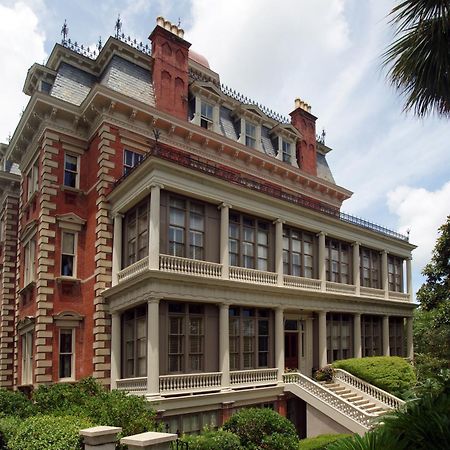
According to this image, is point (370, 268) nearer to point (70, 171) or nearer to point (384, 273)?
point (384, 273)

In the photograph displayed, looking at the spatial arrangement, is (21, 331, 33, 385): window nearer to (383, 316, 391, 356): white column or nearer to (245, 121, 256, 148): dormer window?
(245, 121, 256, 148): dormer window

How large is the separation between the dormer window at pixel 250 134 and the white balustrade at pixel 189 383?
14876 mm

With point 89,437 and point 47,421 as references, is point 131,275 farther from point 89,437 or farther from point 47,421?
point 89,437

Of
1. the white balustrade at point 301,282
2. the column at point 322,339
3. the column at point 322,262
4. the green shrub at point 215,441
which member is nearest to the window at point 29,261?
the white balustrade at point 301,282

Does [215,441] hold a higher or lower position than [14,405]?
lower

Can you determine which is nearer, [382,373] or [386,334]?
[382,373]

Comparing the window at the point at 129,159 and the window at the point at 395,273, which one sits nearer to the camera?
the window at the point at 129,159

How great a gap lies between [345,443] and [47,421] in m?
7.36

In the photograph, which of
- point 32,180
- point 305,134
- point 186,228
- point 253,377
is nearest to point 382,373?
point 253,377

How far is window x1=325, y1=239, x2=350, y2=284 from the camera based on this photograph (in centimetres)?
2828

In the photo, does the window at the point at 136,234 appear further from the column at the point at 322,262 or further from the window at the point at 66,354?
the column at the point at 322,262

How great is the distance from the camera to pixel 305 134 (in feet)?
113

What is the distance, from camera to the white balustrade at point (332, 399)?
19547 millimetres

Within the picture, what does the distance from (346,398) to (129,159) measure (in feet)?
49.9
